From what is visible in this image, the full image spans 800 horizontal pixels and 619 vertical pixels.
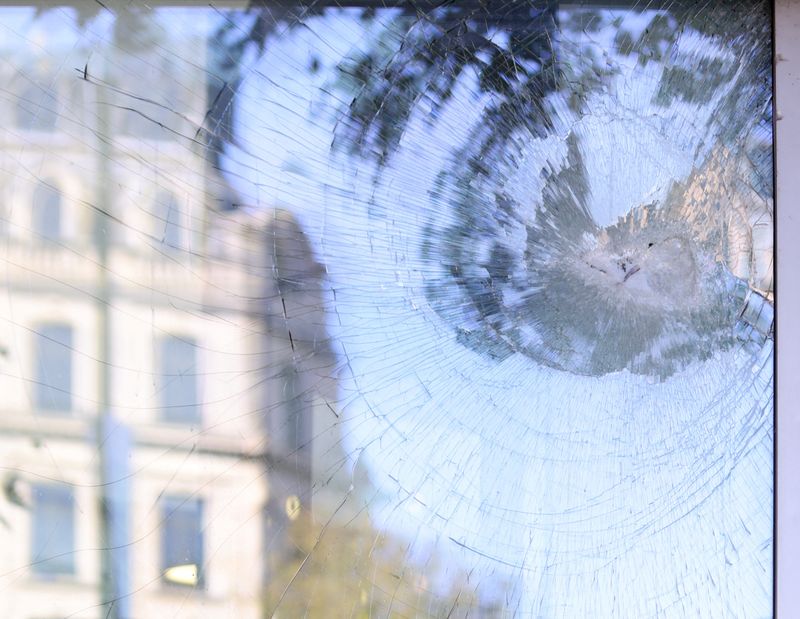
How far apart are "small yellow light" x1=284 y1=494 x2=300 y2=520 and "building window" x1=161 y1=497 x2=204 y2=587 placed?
10 centimetres

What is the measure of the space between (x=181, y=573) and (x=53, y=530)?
144mm

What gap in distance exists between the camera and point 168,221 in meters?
0.81

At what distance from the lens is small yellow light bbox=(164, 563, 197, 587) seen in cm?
81

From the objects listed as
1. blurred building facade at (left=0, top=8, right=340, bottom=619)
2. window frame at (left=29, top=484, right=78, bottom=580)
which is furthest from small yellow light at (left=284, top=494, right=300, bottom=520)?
window frame at (left=29, top=484, right=78, bottom=580)

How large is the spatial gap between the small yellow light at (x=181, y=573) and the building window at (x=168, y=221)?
352mm

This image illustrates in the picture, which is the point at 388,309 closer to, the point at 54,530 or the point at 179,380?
the point at 179,380

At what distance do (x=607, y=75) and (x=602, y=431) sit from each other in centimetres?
45

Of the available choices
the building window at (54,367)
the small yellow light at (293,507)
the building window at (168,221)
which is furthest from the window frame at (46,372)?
the small yellow light at (293,507)

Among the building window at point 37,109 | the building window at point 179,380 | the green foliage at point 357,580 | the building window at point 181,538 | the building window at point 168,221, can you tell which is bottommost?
the green foliage at point 357,580

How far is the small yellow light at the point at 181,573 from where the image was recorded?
0.81 meters

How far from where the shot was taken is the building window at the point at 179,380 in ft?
2.66

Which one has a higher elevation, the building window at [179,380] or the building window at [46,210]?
the building window at [46,210]

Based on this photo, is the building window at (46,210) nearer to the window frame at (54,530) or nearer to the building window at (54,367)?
the building window at (54,367)

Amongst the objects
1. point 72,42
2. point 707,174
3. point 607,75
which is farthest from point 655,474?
point 72,42
